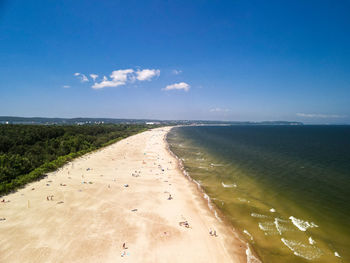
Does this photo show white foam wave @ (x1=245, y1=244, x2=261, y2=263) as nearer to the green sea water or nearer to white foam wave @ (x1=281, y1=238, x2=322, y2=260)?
the green sea water

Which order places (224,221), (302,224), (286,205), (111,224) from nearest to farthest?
(111,224)
(302,224)
(224,221)
(286,205)

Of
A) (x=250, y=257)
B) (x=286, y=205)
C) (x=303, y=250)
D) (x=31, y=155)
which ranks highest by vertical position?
(x=31, y=155)

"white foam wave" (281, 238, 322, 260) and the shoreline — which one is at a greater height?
the shoreline

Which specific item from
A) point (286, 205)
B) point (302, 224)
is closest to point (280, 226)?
point (302, 224)

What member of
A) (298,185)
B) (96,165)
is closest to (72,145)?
(96,165)

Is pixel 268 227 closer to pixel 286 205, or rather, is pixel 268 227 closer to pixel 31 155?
pixel 286 205

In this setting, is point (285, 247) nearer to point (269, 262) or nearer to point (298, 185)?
point (269, 262)

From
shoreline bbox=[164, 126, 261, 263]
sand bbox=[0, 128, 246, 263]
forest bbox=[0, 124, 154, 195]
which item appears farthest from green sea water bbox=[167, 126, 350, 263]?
forest bbox=[0, 124, 154, 195]
